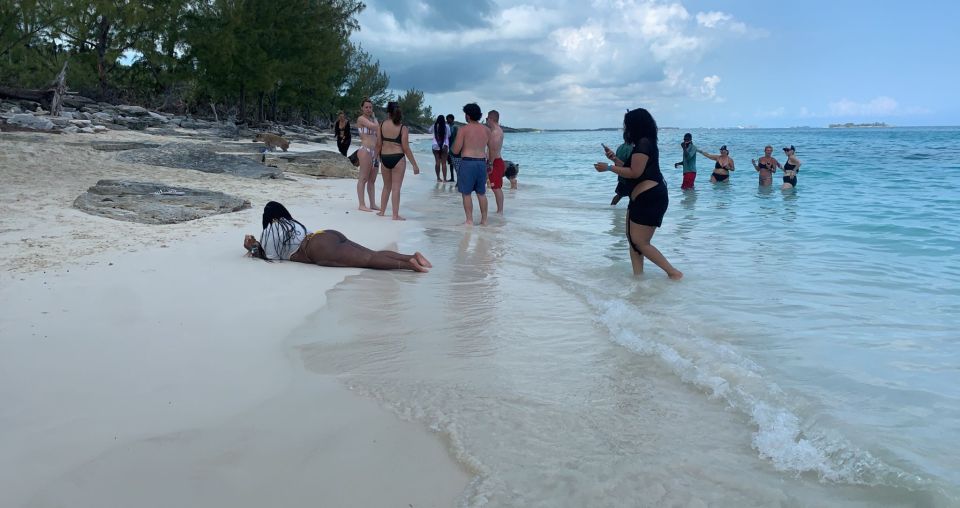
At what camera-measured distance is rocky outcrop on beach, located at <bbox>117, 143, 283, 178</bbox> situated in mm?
12203

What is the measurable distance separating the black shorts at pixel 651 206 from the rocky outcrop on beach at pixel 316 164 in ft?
33.3

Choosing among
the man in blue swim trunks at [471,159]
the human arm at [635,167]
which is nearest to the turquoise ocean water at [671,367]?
the human arm at [635,167]

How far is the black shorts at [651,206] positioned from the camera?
5629mm

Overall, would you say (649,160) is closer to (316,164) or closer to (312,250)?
(312,250)

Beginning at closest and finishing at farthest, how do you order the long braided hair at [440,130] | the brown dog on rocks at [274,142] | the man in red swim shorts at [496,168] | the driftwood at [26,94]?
the man in red swim shorts at [496,168], the long braided hair at [440,130], the brown dog on rocks at [274,142], the driftwood at [26,94]

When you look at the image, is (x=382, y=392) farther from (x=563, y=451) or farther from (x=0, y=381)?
(x=0, y=381)

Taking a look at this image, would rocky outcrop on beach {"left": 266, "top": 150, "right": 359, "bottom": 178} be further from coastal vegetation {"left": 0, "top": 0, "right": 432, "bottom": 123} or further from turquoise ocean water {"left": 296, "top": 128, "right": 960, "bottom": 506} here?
coastal vegetation {"left": 0, "top": 0, "right": 432, "bottom": 123}

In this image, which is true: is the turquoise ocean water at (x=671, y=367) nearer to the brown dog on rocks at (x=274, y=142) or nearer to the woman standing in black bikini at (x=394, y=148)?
the woman standing in black bikini at (x=394, y=148)

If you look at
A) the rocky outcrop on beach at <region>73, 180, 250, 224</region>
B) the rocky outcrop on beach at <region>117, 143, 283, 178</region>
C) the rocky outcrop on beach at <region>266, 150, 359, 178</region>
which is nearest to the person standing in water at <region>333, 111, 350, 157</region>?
the rocky outcrop on beach at <region>266, 150, 359, 178</region>

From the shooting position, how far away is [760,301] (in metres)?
5.01

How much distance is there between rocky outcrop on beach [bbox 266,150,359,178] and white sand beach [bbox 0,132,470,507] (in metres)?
9.11

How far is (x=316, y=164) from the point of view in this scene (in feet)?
49.6

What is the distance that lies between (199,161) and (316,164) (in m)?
2.91

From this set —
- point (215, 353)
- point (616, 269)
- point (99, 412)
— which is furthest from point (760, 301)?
point (99, 412)
